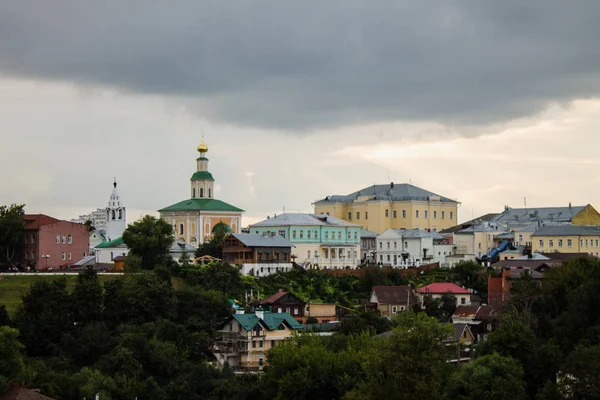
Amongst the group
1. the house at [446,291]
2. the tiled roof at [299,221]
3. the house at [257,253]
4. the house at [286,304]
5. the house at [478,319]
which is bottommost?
the house at [478,319]

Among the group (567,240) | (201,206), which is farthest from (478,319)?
(201,206)

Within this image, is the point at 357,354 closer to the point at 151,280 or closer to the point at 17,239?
the point at 151,280

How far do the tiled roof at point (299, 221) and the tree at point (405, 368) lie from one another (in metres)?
39.9

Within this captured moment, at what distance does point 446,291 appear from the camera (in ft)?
240

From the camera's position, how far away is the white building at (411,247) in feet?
297

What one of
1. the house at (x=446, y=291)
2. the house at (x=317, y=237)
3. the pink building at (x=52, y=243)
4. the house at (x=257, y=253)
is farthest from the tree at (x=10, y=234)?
the house at (x=446, y=291)

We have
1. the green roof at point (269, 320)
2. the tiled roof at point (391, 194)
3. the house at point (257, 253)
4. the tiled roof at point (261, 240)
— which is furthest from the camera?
the tiled roof at point (391, 194)

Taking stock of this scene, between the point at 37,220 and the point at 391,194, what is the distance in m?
33.9

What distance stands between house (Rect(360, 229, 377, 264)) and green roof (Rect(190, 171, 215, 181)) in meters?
12.1

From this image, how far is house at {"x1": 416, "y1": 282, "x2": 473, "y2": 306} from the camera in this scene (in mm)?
72562

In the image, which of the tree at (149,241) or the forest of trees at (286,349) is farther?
the tree at (149,241)

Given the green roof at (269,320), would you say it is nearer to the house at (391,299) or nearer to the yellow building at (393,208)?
the house at (391,299)

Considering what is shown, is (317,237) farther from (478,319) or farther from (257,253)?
(478,319)

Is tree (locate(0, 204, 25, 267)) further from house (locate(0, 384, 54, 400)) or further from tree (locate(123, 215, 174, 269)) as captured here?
house (locate(0, 384, 54, 400))
